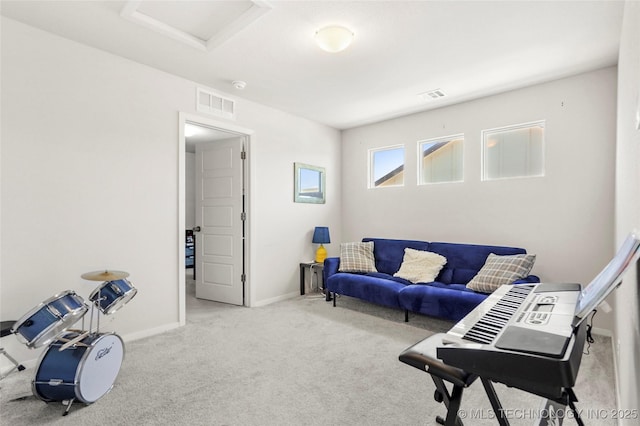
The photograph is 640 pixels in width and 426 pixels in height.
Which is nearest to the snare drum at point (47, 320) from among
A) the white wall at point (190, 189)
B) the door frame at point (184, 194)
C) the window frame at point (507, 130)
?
the door frame at point (184, 194)

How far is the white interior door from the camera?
13.7 ft

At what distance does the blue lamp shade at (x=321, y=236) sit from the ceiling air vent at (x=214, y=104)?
2026 millimetres

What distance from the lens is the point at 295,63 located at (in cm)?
307

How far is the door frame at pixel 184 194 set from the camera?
3.40m

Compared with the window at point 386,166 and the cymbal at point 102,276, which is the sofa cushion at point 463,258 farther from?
the cymbal at point 102,276

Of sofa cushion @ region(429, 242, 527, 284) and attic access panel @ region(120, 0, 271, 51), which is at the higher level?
attic access panel @ region(120, 0, 271, 51)

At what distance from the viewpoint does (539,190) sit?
3.54 meters

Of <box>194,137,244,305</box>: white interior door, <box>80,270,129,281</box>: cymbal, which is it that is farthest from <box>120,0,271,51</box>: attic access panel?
<box>80,270,129,281</box>: cymbal

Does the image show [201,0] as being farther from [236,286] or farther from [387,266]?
[387,266]

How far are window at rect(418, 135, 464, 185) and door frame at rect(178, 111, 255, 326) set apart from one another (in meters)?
2.44

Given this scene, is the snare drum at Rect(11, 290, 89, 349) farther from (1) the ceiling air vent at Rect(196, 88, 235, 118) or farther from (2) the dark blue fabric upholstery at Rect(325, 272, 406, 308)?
(2) the dark blue fabric upholstery at Rect(325, 272, 406, 308)

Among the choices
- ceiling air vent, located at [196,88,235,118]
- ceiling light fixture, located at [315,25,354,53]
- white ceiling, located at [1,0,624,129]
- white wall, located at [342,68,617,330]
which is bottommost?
white wall, located at [342,68,617,330]

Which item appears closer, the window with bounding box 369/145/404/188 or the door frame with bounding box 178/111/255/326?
the door frame with bounding box 178/111/255/326

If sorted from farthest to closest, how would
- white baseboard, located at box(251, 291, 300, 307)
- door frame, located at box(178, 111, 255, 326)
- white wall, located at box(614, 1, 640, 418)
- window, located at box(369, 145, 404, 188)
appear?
window, located at box(369, 145, 404, 188) < white baseboard, located at box(251, 291, 300, 307) < door frame, located at box(178, 111, 255, 326) < white wall, located at box(614, 1, 640, 418)
